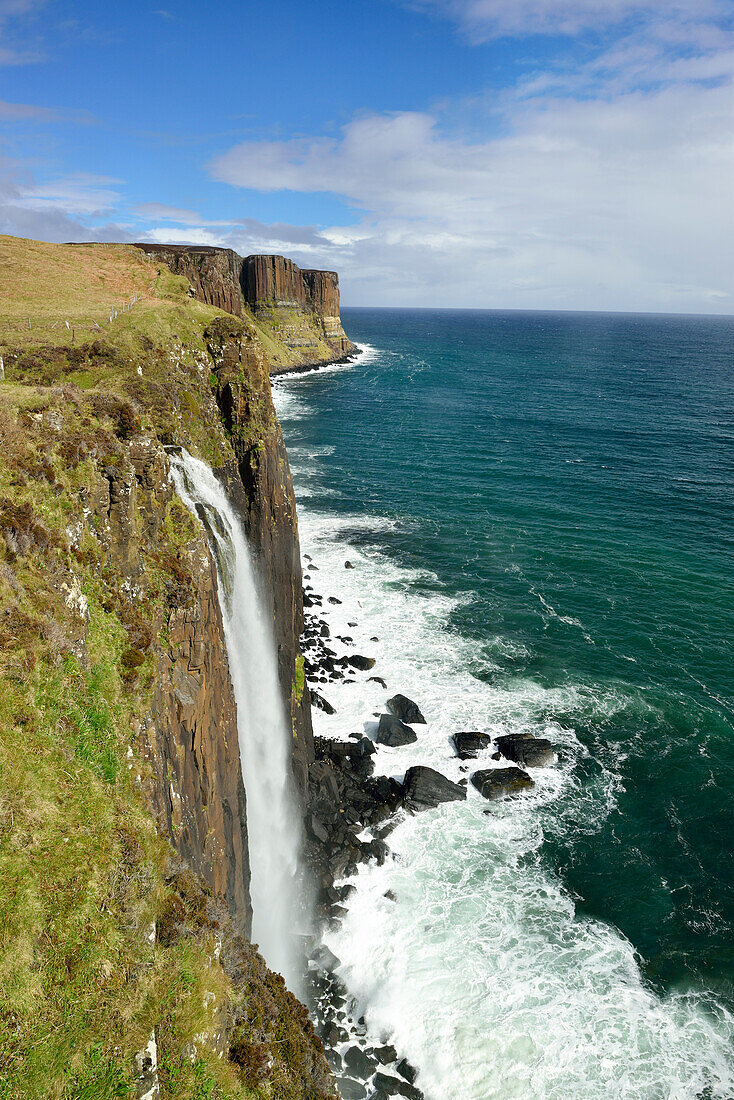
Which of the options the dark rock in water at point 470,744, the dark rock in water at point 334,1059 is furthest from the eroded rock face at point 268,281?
the dark rock in water at point 334,1059

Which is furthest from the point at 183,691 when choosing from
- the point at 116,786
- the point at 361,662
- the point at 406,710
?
the point at 361,662

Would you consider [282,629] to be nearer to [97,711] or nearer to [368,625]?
[368,625]

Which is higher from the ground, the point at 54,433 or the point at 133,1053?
the point at 54,433

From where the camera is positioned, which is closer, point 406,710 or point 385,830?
point 385,830

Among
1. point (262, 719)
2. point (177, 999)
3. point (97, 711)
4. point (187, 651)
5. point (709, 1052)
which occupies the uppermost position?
point (97, 711)

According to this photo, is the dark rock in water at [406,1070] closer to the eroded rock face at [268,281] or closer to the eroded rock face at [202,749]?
the eroded rock face at [202,749]

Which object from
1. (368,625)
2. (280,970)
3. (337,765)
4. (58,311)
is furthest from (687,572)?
(58,311)

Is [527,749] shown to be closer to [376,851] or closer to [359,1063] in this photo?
[376,851]

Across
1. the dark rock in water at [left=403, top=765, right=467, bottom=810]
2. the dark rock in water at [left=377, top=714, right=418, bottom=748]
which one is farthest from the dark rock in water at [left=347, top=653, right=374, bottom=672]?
the dark rock in water at [left=403, top=765, right=467, bottom=810]
